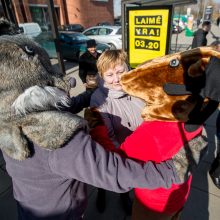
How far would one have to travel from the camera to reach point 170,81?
2.94 feet

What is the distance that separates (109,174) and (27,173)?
1.56 feet

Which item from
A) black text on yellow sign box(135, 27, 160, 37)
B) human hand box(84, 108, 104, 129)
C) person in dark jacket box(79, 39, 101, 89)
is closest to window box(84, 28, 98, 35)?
person in dark jacket box(79, 39, 101, 89)

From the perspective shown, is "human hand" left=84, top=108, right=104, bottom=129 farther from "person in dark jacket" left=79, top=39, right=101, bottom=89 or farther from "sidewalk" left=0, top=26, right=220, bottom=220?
"person in dark jacket" left=79, top=39, right=101, bottom=89

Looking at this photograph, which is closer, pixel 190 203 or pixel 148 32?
A: pixel 190 203

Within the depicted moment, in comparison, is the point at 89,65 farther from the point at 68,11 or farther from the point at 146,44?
the point at 68,11

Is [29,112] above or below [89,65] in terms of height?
above

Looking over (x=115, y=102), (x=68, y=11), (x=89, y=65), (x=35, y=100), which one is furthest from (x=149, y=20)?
(x=68, y=11)

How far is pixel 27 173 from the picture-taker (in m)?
1.07

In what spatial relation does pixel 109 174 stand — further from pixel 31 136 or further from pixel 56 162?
pixel 31 136

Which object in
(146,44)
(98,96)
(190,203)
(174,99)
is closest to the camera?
(174,99)

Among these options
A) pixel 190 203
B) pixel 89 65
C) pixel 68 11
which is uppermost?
pixel 68 11

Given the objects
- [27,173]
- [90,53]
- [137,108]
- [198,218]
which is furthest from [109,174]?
[90,53]

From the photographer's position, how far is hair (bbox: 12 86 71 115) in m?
0.82

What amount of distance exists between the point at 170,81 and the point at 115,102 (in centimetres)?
92
